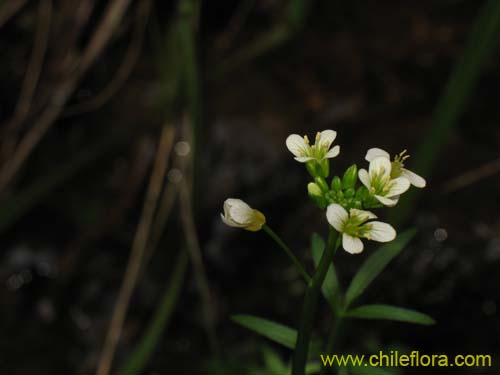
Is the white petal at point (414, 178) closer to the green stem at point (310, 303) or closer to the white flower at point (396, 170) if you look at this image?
the white flower at point (396, 170)

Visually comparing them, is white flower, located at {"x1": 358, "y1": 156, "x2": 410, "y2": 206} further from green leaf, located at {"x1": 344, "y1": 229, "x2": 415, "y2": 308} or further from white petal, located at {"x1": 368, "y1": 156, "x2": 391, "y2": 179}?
green leaf, located at {"x1": 344, "y1": 229, "x2": 415, "y2": 308}

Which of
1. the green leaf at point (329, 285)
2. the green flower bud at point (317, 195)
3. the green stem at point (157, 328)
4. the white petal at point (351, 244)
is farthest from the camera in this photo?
the green stem at point (157, 328)

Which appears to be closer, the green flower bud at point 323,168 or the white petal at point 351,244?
the white petal at point 351,244

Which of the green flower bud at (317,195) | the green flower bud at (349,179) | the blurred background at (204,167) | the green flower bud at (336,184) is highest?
the blurred background at (204,167)

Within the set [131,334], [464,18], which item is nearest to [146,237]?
[131,334]

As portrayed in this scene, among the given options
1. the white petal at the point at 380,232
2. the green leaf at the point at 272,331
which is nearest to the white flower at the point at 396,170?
the white petal at the point at 380,232

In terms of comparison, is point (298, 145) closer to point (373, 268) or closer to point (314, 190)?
point (314, 190)

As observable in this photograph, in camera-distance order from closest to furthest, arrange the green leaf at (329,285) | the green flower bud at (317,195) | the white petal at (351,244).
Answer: the white petal at (351,244)
the green flower bud at (317,195)
the green leaf at (329,285)

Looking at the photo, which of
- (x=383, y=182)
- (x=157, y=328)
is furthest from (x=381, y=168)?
(x=157, y=328)
